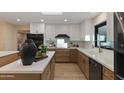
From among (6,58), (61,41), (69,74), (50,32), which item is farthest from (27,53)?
(50,32)

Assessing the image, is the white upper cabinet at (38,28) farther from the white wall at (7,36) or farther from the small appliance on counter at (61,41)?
the white wall at (7,36)

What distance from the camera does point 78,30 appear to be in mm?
8938

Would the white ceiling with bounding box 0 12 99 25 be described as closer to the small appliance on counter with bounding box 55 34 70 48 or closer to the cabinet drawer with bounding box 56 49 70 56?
the cabinet drawer with bounding box 56 49 70 56

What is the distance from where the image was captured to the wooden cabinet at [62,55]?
791 cm

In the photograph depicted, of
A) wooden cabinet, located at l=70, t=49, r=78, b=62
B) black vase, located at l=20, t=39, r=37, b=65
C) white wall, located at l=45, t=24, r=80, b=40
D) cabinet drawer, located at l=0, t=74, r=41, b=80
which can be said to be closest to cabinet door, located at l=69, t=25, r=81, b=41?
white wall, located at l=45, t=24, r=80, b=40

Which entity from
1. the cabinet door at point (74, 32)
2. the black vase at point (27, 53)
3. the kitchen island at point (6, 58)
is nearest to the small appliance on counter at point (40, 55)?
the black vase at point (27, 53)

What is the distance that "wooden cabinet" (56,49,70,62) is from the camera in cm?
791

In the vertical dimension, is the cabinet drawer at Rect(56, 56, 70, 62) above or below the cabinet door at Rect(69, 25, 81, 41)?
below

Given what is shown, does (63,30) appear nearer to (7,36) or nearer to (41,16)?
(41,16)

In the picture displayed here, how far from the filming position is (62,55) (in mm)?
7938

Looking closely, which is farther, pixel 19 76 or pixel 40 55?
pixel 40 55
